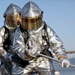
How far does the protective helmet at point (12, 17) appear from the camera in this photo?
945 cm

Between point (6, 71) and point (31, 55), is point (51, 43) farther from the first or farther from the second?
point (6, 71)

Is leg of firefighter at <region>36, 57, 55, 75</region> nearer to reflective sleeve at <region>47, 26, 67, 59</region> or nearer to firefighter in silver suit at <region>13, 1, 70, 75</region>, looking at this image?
firefighter in silver suit at <region>13, 1, 70, 75</region>

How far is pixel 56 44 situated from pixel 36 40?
0.42 m

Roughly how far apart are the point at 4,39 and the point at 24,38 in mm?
1050

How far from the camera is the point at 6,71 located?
32.0 ft

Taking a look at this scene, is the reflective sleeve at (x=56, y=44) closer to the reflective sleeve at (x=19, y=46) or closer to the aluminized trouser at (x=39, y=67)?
the aluminized trouser at (x=39, y=67)

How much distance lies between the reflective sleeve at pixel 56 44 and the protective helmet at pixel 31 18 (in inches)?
12.1

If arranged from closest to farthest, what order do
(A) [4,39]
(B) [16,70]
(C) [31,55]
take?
(C) [31,55], (B) [16,70], (A) [4,39]

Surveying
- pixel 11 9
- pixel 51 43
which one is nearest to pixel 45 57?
pixel 51 43

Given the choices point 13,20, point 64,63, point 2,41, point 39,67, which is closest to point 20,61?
point 39,67

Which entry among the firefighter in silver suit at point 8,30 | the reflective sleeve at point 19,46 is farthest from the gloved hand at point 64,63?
the firefighter in silver suit at point 8,30

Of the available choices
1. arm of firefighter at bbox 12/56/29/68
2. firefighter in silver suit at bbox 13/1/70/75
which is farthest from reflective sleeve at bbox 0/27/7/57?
firefighter in silver suit at bbox 13/1/70/75

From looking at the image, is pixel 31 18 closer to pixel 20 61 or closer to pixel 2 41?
pixel 20 61

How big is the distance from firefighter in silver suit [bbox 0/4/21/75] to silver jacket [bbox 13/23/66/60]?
81 centimetres
